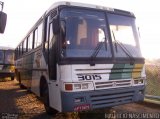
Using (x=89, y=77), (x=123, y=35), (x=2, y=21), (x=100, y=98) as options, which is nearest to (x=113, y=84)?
(x=100, y=98)

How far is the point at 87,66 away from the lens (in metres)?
6.70

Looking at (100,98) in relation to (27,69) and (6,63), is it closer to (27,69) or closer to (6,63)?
(27,69)

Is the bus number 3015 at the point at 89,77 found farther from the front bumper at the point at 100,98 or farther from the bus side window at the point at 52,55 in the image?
the bus side window at the point at 52,55

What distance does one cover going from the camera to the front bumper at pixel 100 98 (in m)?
6.46

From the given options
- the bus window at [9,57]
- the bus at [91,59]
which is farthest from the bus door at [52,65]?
the bus window at [9,57]

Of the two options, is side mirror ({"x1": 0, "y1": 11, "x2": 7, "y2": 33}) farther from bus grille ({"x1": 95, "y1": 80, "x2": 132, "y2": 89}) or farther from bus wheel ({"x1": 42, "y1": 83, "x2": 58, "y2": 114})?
bus wheel ({"x1": 42, "y1": 83, "x2": 58, "y2": 114})

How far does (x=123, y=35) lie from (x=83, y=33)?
4.31 feet

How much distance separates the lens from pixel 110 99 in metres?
6.99

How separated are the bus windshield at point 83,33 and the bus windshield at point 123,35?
26cm

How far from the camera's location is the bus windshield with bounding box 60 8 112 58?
6676 millimetres

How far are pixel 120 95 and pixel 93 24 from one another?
82.5 inches

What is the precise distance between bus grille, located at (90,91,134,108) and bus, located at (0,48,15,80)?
1746 cm

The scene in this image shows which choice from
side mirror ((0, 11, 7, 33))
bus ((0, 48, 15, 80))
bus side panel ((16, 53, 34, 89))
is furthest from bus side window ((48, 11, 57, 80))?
bus ((0, 48, 15, 80))

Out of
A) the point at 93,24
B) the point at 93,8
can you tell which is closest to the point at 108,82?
the point at 93,24
